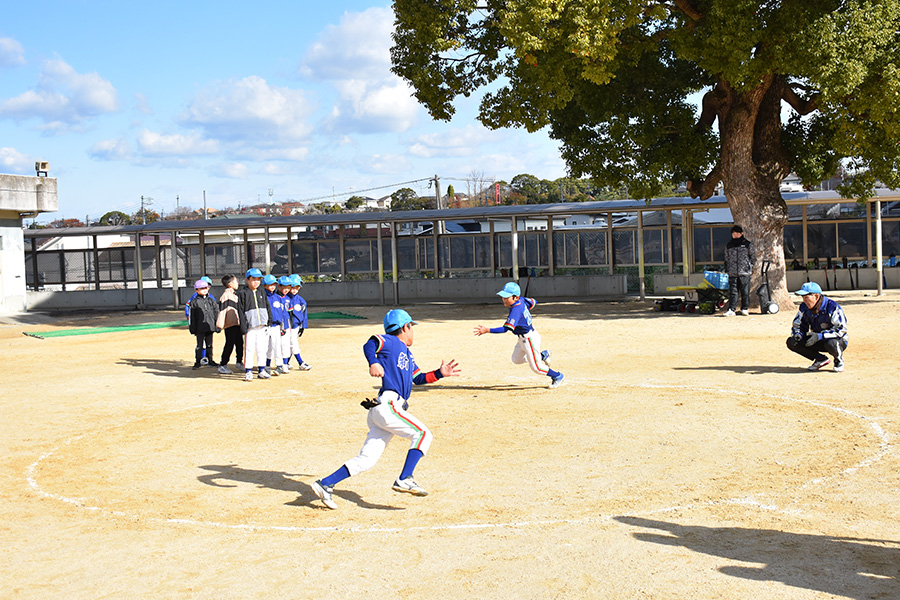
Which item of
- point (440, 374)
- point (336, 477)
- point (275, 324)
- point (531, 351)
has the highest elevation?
point (275, 324)

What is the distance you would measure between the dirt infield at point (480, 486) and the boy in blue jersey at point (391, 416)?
0.24 m

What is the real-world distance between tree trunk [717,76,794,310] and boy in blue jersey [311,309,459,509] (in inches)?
709

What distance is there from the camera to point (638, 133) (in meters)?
23.4

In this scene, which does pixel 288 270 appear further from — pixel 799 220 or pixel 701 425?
pixel 701 425

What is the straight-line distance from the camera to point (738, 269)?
72.2 feet

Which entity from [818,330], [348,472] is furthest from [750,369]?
[348,472]

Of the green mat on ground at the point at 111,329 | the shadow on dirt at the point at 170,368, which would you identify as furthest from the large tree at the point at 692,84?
the shadow on dirt at the point at 170,368

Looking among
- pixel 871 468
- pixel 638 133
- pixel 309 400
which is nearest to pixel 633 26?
pixel 638 133

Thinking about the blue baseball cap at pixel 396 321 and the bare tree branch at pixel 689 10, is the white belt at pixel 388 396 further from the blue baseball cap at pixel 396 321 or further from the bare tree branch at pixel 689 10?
the bare tree branch at pixel 689 10

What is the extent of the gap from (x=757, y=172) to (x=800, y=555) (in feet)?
64.1

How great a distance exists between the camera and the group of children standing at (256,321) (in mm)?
14078

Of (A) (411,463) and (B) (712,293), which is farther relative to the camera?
(B) (712,293)

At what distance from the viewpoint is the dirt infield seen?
523cm

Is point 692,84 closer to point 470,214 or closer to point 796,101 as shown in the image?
point 796,101
